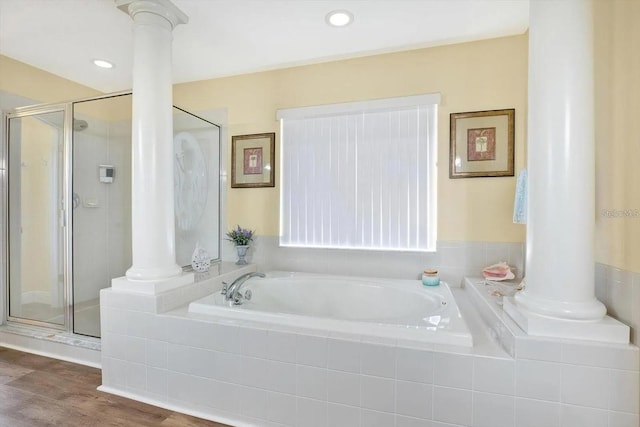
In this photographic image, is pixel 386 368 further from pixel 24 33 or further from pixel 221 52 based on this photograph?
pixel 24 33

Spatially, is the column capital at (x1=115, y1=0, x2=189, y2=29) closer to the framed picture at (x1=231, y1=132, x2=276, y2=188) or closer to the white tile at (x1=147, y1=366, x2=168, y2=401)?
the framed picture at (x1=231, y1=132, x2=276, y2=188)

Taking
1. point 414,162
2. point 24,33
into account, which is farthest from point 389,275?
point 24,33

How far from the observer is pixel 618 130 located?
1274 mm

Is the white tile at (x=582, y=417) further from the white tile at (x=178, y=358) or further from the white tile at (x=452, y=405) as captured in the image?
the white tile at (x=178, y=358)

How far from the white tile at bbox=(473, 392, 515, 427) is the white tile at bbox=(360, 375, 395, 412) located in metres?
0.34

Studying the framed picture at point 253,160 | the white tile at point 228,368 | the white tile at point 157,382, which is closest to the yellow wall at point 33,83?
the framed picture at point 253,160

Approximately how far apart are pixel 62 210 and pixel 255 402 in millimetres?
2324

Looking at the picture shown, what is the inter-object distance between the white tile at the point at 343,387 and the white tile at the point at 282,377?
184mm

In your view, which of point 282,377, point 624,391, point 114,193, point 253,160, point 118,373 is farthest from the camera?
point 114,193

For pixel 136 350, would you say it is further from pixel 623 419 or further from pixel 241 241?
pixel 623 419

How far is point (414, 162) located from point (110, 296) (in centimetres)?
235

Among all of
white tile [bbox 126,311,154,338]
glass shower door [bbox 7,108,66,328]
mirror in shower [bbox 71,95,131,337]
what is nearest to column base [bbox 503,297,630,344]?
white tile [bbox 126,311,154,338]

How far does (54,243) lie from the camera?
2699 millimetres

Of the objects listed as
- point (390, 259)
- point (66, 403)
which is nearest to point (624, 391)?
point (390, 259)
